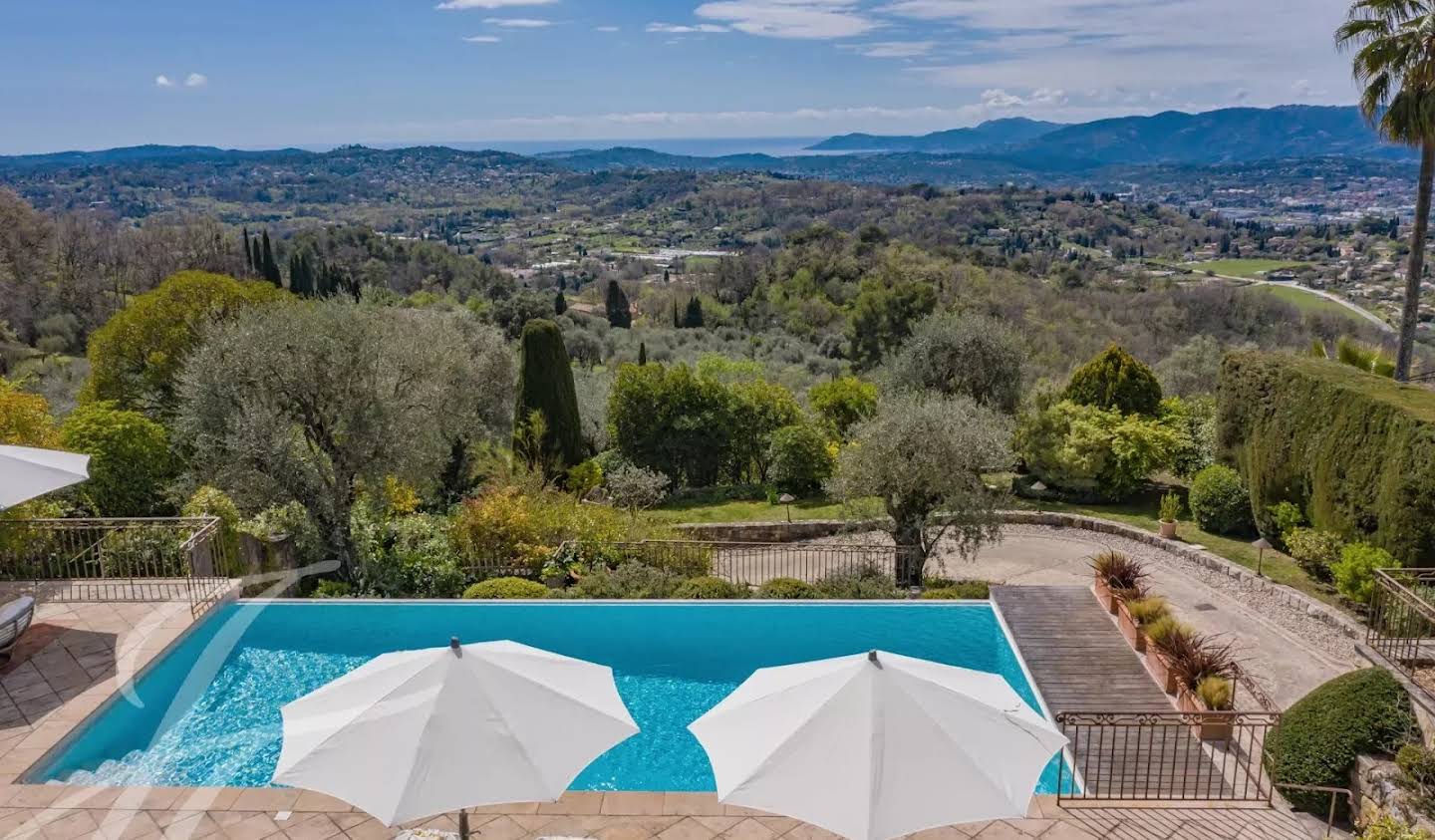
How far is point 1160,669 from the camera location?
10.8 metres

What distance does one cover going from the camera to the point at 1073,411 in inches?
786

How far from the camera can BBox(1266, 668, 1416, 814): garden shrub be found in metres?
7.83

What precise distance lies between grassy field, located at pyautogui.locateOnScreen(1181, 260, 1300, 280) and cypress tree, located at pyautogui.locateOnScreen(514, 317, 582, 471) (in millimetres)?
84598

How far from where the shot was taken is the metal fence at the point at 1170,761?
8.18 meters

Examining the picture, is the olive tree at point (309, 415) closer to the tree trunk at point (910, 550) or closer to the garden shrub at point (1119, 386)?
the tree trunk at point (910, 550)

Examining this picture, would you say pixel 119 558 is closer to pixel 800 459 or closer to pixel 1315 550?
pixel 800 459

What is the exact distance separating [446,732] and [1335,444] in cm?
1405

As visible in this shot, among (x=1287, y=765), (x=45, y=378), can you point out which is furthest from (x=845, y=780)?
(x=45, y=378)

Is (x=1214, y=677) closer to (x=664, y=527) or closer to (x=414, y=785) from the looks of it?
(x=414, y=785)

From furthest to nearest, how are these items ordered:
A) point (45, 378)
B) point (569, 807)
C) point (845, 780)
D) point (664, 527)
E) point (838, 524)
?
1. point (45, 378)
2. point (838, 524)
3. point (664, 527)
4. point (569, 807)
5. point (845, 780)

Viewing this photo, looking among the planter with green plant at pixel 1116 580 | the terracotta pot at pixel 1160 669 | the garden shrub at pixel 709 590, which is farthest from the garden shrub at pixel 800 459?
the terracotta pot at pixel 1160 669

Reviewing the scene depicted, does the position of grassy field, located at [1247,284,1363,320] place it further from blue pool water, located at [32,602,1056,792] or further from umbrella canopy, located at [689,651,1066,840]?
umbrella canopy, located at [689,651,1066,840]

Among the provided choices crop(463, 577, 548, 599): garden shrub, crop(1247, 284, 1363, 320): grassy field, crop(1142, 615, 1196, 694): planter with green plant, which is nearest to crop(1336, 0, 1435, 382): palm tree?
crop(1142, 615, 1196, 694): planter with green plant

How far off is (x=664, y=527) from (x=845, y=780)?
37.7 ft
